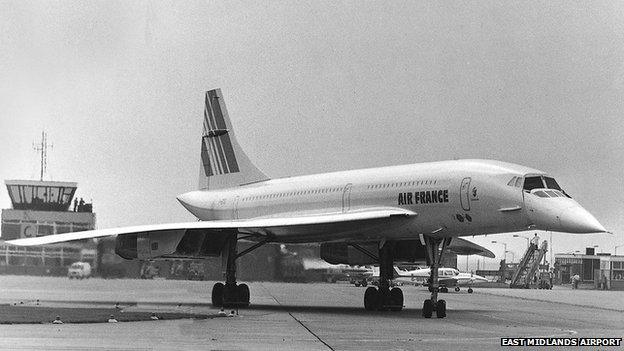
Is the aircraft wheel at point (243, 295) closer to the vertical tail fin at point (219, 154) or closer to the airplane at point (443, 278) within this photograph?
the vertical tail fin at point (219, 154)

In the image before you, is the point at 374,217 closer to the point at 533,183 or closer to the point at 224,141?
the point at 533,183

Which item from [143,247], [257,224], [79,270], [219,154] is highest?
[219,154]

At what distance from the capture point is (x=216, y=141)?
32.3 m

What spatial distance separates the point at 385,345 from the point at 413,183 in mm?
9434

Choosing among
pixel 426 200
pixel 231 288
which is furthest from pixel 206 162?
pixel 426 200

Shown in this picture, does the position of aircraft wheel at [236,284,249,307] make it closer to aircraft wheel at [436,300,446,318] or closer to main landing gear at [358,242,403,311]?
main landing gear at [358,242,403,311]

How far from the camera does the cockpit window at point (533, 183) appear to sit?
20.4 metres

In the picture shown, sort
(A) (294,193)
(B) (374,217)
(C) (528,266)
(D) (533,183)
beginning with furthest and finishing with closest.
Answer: (C) (528,266)
(A) (294,193)
(B) (374,217)
(D) (533,183)

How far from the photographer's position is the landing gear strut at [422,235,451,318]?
20.9 m

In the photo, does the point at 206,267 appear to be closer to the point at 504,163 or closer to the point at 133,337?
the point at 504,163

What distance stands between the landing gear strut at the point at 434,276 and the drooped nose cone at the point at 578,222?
3.08m

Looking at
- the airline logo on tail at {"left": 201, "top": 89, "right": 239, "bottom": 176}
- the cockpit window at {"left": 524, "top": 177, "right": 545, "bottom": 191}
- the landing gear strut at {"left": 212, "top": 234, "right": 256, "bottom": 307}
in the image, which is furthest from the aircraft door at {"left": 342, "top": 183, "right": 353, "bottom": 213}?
the airline logo on tail at {"left": 201, "top": 89, "right": 239, "bottom": 176}

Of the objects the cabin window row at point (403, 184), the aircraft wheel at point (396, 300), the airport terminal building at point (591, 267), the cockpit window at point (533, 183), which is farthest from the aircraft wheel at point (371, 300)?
the airport terminal building at point (591, 267)

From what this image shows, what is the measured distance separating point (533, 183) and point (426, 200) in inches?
99.5
